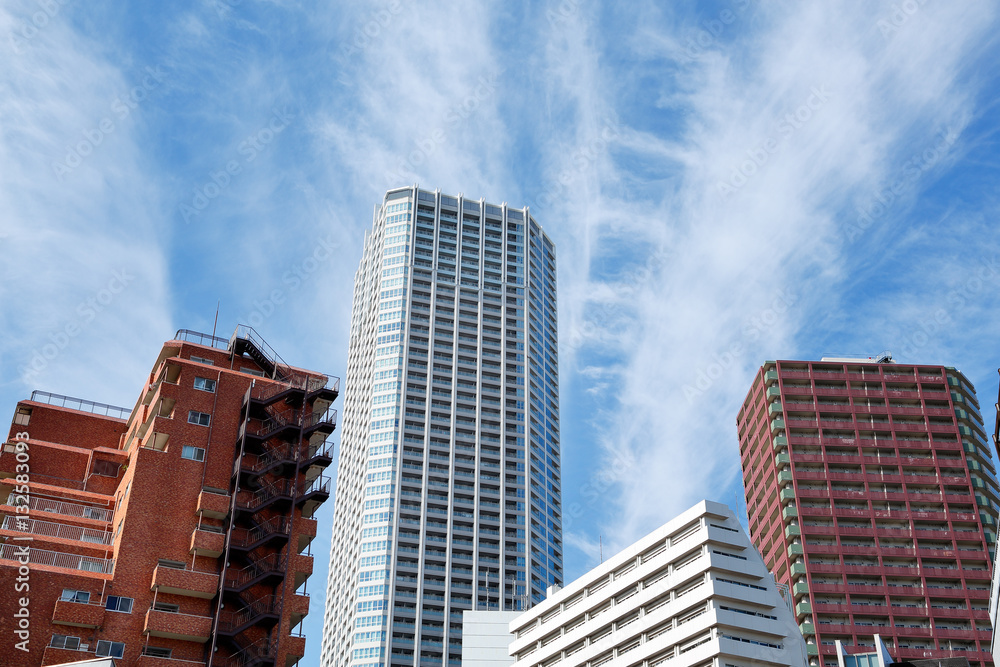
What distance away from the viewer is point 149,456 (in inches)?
2972

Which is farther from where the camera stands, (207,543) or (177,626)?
(207,543)

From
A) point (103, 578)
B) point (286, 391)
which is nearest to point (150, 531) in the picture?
point (103, 578)

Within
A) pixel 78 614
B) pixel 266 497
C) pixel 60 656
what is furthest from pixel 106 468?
pixel 60 656

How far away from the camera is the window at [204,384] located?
81.2 meters

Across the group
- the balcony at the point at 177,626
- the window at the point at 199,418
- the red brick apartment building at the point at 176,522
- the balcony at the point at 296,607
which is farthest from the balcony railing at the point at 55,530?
the balcony at the point at 296,607

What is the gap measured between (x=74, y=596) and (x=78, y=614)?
130 cm

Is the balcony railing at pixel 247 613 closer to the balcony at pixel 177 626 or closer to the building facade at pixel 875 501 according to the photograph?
the balcony at pixel 177 626

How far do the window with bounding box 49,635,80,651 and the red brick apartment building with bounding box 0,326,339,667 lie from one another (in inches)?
3.2

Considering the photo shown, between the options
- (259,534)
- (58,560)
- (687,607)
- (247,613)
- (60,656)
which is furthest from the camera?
(687,607)

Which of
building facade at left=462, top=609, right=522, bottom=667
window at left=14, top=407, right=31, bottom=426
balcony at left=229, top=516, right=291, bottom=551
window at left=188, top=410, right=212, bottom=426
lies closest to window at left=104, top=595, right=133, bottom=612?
balcony at left=229, top=516, right=291, bottom=551

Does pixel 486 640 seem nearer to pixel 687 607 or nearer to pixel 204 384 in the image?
pixel 687 607

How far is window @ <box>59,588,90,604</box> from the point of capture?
67500mm

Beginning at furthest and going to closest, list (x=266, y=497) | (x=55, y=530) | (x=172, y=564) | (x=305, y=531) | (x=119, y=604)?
(x=305, y=531)
(x=266, y=497)
(x=55, y=530)
(x=172, y=564)
(x=119, y=604)

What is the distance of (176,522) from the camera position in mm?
74062
